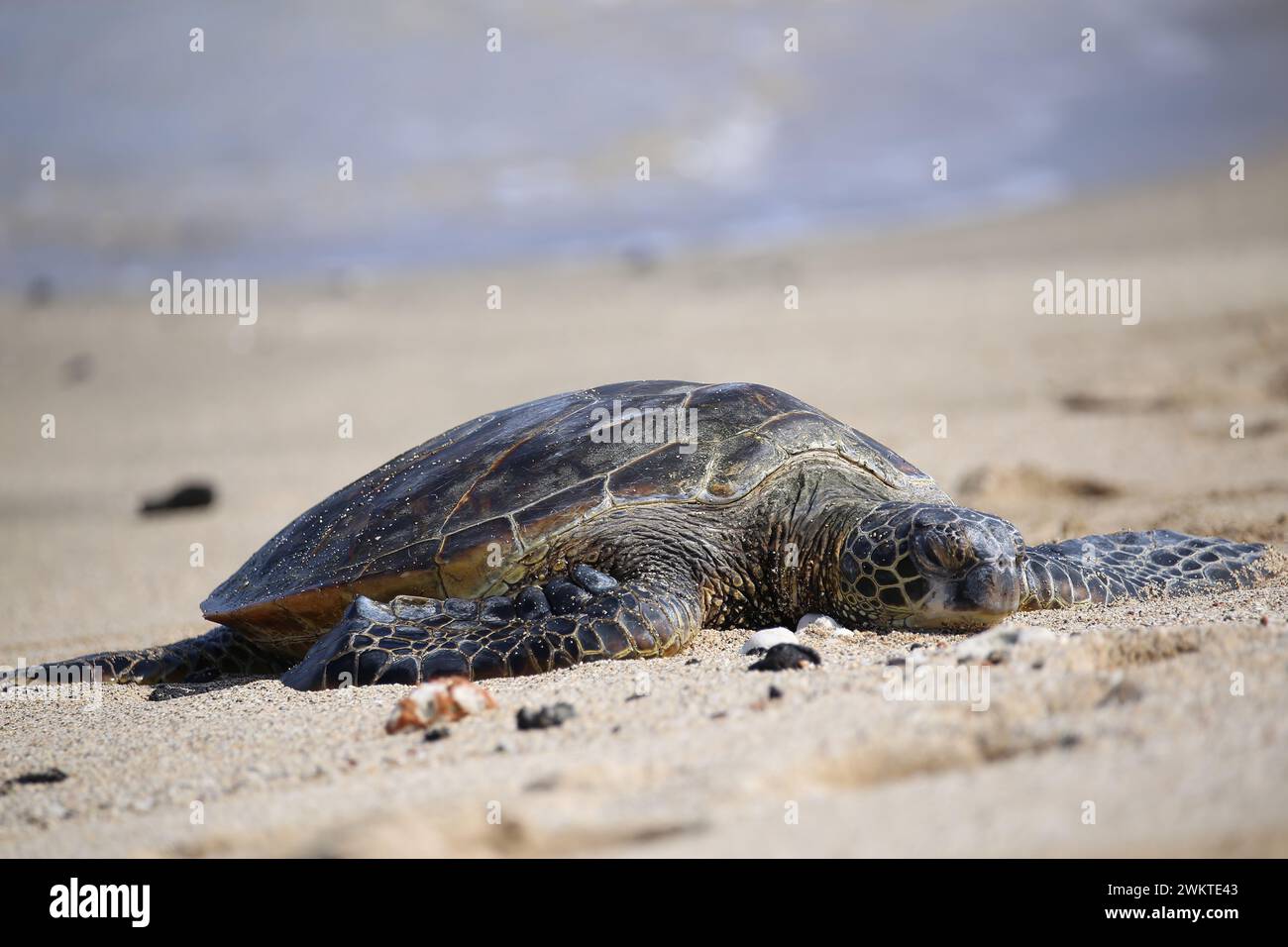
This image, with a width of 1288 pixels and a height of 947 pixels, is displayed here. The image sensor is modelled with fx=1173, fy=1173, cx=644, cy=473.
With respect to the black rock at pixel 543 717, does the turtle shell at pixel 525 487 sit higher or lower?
higher

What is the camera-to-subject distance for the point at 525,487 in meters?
4.60

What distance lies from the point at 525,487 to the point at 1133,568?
97.0 inches

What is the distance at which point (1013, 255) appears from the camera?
73.4 feet

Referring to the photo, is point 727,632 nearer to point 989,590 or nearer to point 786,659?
point 786,659

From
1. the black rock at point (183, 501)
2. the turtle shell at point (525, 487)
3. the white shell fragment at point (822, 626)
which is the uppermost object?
the black rock at point (183, 501)

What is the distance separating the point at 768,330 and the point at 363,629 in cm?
1278

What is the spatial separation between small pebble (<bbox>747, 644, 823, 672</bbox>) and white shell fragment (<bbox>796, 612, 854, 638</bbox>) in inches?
21.4

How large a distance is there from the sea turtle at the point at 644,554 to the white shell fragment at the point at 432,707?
0.49 meters

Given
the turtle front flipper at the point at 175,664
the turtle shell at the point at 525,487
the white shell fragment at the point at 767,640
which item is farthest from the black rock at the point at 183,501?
the white shell fragment at the point at 767,640

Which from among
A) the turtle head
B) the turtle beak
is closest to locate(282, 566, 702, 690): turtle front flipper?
the turtle head

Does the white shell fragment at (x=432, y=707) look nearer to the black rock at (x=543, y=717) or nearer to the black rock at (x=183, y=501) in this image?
the black rock at (x=543, y=717)

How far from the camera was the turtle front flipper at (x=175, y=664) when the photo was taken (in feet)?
16.7

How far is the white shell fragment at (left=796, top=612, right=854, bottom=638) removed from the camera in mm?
4227
